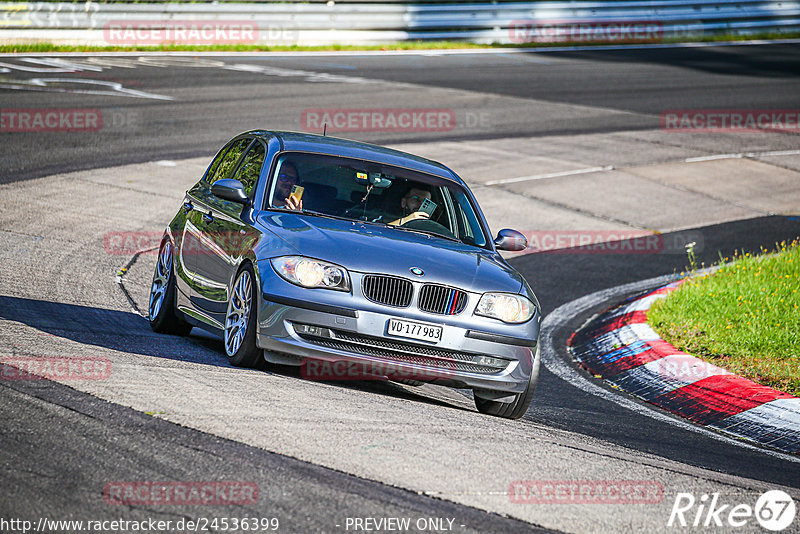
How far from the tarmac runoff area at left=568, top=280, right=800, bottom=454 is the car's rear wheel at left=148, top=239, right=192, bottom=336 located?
3443mm

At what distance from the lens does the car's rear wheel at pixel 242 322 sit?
6.90 meters

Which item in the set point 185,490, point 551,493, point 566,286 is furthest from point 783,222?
point 185,490

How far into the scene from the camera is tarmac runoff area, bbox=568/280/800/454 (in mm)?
7590

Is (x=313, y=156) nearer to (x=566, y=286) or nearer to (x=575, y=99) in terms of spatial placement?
(x=566, y=286)

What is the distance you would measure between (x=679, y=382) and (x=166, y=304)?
13.3 ft

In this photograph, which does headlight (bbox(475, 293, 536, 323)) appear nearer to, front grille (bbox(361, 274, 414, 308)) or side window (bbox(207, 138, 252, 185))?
front grille (bbox(361, 274, 414, 308))

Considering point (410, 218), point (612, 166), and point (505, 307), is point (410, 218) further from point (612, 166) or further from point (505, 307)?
point (612, 166)

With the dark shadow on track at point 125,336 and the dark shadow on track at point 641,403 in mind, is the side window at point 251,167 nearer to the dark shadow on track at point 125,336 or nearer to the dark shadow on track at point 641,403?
the dark shadow on track at point 125,336

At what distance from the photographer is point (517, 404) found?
7191mm

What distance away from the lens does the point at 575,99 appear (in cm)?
2398

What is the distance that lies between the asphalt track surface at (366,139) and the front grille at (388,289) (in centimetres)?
119

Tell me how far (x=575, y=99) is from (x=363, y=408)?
18802 millimetres

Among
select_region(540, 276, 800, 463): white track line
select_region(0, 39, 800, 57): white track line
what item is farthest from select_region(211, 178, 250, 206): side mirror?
select_region(0, 39, 800, 57): white track line

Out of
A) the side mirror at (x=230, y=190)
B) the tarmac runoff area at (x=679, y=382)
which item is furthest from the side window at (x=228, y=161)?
the tarmac runoff area at (x=679, y=382)
